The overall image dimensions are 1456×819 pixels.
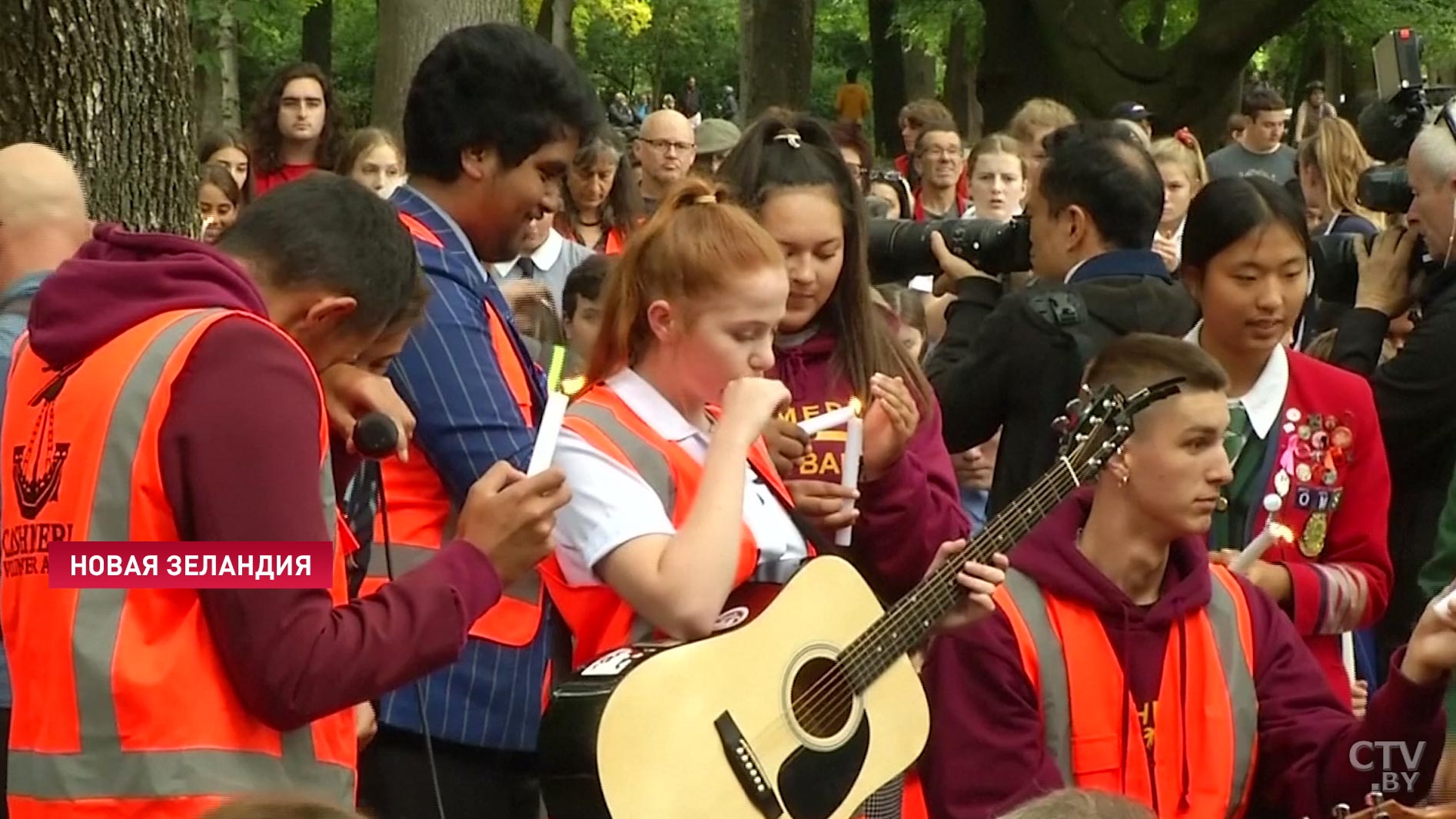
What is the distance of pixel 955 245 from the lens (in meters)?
5.27

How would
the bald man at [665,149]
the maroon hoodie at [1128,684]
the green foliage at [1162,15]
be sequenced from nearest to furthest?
the maroon hoodie at [1128,684], the bald man at [665,149], the green foliage at [1162,15]

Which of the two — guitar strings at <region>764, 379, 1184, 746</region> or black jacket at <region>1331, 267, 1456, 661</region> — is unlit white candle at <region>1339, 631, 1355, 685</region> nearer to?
black jacket at <region>1331, 267, 1456, 661</region>

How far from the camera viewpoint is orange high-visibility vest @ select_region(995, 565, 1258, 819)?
392 centimetres

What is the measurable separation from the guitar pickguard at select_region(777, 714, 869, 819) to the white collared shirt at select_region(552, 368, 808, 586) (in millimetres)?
→ 302

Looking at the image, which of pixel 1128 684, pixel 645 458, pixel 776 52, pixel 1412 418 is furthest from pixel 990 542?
pixel 776 52

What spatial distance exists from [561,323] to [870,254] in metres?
1.08

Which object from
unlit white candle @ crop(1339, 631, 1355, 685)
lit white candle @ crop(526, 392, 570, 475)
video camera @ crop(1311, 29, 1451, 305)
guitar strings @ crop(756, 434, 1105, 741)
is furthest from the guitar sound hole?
video camera @ crop(1311, 29, 1451, 305)

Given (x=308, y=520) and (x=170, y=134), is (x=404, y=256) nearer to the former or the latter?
(x=308, y=520)

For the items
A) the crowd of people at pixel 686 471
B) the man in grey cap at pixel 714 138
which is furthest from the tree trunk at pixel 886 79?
the crowd of people at pixel 686 471

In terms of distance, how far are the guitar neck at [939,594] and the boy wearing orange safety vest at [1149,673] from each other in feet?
0.63

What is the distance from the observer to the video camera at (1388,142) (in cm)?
564

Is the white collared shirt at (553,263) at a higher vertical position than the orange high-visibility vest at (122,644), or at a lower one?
lower

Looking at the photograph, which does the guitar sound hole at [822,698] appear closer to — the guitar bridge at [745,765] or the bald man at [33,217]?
the guitar bridge at [745,765]
